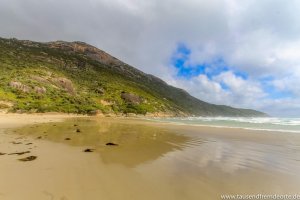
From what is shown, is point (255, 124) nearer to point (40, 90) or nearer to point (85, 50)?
point (40, 90)

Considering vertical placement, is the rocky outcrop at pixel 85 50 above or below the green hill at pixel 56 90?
above

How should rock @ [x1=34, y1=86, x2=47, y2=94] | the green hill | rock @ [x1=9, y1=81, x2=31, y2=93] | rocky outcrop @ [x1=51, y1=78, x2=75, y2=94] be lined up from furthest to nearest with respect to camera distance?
rocky outcrop @ [x1=51, y1=78, x2=75, y2=94], rock @ [x1=34, y1=86, x2=47, y2=94], rock @ [x1=9, y1=81, x2=31, y2=93], the green hill

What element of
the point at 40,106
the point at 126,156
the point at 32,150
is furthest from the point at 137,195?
the point at 40,106

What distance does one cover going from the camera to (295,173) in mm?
8078

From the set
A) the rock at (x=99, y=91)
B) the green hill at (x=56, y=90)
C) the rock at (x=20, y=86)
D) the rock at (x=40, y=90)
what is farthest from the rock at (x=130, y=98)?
the rock at (x=20, y=86)

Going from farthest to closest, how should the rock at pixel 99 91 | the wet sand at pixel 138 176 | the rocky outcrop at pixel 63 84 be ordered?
the rock at pixel 99 91
the rocky outcrop at pixel 63 84
the wet sand at pixel 138 176

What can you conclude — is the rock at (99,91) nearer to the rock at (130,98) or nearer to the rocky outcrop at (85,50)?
the rock at (130,98)

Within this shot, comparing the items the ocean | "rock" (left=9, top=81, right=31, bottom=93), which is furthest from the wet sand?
"rock" (left=9, top=81, right=31, bottom=93)

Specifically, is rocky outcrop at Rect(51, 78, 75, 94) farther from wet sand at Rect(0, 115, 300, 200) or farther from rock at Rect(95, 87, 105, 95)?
wet sand at Rect(0, 115, 300, 200)

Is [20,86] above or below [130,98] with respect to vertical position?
below

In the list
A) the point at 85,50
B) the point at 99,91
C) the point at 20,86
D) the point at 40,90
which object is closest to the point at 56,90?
the point at 40,90

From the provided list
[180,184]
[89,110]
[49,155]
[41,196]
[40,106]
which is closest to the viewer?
[41,196]

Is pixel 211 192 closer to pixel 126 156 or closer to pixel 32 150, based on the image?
pixel 126 156

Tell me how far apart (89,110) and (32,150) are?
215 feet
